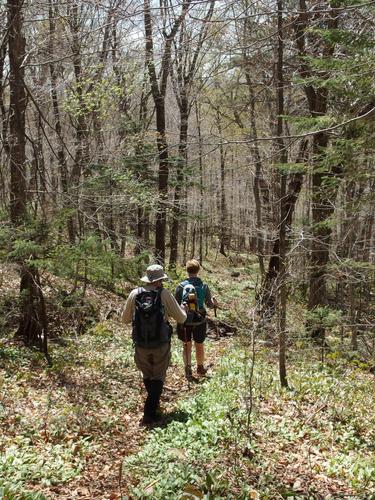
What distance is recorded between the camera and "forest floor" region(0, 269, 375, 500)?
14.5 ft

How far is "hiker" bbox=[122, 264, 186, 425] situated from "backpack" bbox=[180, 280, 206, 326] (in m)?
1.43

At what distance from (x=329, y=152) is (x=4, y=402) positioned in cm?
640

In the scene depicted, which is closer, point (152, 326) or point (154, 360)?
point (152, 326)

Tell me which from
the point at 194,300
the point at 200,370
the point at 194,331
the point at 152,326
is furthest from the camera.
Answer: the point at 200,370

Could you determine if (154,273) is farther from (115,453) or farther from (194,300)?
(115,453)

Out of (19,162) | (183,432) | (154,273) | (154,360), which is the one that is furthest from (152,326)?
(19,162)

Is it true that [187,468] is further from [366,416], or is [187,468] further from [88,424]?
[366,416]

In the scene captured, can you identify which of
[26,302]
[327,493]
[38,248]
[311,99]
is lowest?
[327,493]

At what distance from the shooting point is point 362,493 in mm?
4492

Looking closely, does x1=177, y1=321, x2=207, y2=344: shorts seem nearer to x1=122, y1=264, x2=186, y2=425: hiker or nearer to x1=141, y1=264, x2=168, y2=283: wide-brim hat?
x1=122, y1=264, x2=186, y2=425: hiker

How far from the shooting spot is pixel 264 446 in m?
5.39

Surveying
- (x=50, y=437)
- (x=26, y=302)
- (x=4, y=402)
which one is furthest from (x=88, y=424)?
(x=26, y=302)

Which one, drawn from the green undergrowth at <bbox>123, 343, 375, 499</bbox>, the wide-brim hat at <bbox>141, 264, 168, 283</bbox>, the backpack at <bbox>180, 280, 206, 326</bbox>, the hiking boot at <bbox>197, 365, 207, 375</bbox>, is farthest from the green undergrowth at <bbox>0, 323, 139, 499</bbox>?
the wide-brim hat at <bbox>141, 264, 168, 283</bbox>

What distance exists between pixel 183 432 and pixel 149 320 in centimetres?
142
